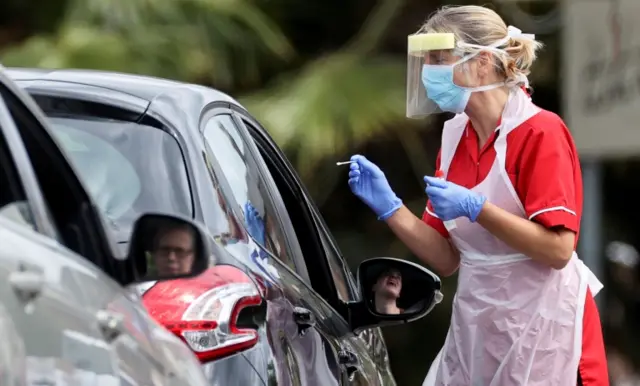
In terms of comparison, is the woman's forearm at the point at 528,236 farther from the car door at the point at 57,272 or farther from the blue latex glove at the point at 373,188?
the car door at the point at 57,272

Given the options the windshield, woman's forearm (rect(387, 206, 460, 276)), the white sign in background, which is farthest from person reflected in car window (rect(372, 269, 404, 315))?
the white sign in background

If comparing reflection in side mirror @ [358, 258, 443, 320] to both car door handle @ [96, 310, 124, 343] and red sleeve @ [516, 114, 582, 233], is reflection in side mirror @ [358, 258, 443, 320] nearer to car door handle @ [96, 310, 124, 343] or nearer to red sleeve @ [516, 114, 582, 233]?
red sleeve @ [516, 114, 582, 233]

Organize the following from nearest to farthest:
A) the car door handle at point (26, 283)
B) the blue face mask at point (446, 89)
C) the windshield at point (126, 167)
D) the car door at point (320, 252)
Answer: the car door handle at point (26, 283)
the windshield at point (126, 167)
the car door at point (320, 252)
the blue face mask at point (446, 89)

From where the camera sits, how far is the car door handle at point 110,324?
2.72 metres

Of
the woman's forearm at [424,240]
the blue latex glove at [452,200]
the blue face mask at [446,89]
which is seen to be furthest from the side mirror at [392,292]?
the blue face mask at [446,89]

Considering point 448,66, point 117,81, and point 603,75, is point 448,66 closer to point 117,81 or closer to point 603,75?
point 117,81

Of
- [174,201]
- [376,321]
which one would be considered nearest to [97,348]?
[174,201]

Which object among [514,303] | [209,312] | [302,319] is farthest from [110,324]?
[514,303]

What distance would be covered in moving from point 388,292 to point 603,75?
562cm

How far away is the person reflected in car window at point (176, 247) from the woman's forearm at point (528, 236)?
5.60 ft

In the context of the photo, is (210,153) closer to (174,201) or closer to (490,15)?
(174,201)

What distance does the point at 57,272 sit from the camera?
2.58m

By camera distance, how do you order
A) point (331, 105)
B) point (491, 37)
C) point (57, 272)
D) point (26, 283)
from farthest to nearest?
1. point (331, 105)
2. point (491, 37)
3. point (57, 272)
4. point (26, 283)

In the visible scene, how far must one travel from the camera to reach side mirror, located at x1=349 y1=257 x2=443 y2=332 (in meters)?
4.71
